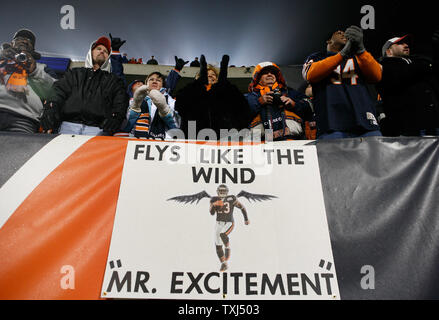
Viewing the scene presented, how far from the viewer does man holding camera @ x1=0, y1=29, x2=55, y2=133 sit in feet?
8.99

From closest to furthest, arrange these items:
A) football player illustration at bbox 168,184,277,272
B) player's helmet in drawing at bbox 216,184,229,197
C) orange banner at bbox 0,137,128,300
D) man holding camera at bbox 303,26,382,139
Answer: orange banner at bbox 0,137,128,300 < football player illustration at bbox 168,184,277,272 < player's helmet in drawing at bbox 216,184,229,197 < man holding camera at bbox 303,26,382,139

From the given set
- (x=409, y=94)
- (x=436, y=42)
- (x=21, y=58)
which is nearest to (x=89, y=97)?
(x=21, y=58)

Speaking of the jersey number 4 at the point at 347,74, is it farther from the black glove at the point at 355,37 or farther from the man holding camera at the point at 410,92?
the man holding camera at the point at 410,92

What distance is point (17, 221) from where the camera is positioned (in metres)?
1.69

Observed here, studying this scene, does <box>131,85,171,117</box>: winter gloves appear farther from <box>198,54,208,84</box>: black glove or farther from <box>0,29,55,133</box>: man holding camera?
<box>0,29,55,133</box>: man holding camera

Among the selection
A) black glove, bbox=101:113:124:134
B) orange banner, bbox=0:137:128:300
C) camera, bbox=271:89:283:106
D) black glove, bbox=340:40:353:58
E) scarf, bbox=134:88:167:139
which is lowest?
orange banner, bbox=0:137:128:300

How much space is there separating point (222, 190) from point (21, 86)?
230cm

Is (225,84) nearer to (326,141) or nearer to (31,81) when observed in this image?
(326,141)

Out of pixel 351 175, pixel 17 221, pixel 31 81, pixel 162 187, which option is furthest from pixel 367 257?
pixel 31 81

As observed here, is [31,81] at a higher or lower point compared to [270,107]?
higher

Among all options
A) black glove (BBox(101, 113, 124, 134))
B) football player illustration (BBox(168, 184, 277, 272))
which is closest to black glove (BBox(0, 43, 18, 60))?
black glove (BBox(101, 113, 124, 134))
